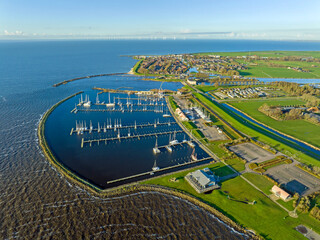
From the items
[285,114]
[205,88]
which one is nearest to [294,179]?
[285,114]

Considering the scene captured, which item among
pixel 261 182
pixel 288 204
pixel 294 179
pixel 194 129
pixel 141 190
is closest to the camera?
pixel 288 204

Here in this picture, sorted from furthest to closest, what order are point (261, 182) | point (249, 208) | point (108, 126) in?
point (108, 126)
point (261, 182)
point (249, 208)

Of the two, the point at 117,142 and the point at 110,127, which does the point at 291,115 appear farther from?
the point at 110,127

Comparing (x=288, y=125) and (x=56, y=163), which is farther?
(x=288, y=125)

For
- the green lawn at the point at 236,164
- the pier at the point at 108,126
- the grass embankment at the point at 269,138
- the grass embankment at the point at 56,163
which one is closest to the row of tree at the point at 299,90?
the grass embankment at the point at 269,138

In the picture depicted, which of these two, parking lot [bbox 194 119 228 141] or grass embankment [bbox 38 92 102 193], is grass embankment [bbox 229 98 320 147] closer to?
parking lot [bbox 194 119 228 141]

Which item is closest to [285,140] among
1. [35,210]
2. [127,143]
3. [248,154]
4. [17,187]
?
[248,154]

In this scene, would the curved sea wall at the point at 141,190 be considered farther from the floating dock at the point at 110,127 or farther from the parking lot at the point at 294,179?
the parking lot at the point at 294,179
